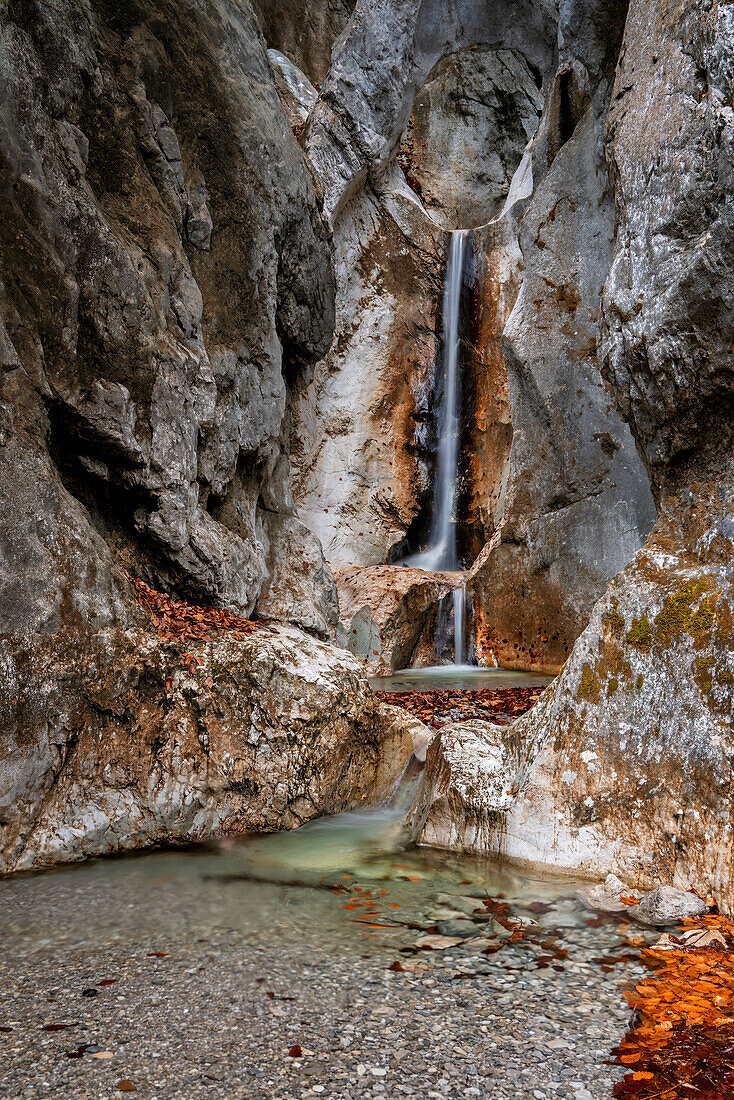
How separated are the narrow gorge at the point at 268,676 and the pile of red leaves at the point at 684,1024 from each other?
3 cm

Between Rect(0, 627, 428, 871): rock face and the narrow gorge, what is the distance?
0.08 feet

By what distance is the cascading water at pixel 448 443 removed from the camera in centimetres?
1636

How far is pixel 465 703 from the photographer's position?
8641 millimetres

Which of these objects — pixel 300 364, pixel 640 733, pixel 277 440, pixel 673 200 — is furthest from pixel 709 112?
pixel 300 364

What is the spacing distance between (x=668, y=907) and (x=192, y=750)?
3204mm

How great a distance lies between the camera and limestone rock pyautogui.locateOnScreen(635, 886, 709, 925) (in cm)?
356

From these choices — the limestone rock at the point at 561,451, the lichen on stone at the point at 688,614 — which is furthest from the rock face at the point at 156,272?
the limestone rock at the point at 561,451

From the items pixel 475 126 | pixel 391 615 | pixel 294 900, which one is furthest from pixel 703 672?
pixel 475 126

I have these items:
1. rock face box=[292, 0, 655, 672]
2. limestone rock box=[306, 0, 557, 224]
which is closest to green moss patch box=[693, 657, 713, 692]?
rock face box=[292, 0, 655, 672]

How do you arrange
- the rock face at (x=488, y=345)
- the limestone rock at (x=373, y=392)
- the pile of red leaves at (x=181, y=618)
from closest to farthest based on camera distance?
the pile of red leaves at (x=181, y=618) → the rock face at (x=488, y=345) → the limestone rock at (x=373, y=392)

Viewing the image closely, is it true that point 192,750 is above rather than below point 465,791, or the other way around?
above

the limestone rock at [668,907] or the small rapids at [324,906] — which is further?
the limestone rock at [668,907]

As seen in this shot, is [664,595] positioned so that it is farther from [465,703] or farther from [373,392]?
[373,392]

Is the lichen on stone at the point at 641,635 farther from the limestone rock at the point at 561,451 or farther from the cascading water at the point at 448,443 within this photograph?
the cascading water at the point at 448,443
